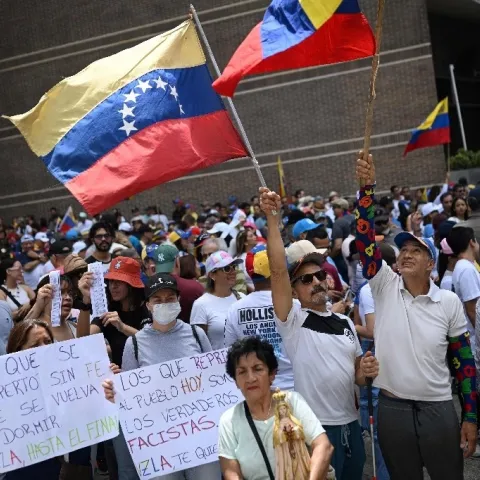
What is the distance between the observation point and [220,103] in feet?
22.5

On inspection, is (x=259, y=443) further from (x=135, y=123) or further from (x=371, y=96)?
(x=135, y=123)

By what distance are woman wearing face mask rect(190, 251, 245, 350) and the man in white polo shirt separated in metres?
1.79

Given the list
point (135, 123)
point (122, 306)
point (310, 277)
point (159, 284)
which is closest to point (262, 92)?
point (135, 123)

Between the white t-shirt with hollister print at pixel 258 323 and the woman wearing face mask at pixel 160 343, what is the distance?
312mm

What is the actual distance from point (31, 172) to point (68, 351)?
2808cm

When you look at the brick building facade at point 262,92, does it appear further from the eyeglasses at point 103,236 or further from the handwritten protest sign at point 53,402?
the handwritten protest sign at point 53,402

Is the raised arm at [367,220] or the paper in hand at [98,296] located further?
the paper in hand at [98,296]

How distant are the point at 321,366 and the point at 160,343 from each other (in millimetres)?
1205

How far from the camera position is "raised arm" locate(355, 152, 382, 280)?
4.95 m

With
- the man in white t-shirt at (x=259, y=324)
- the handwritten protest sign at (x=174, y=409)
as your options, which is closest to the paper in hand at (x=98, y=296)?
the handwritten protest sign at (x=174, y=409)

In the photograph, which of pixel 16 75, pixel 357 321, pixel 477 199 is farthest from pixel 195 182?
pixel 357 321

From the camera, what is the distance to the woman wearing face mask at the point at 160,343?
19.2 feet

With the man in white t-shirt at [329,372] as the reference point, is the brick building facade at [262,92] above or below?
above

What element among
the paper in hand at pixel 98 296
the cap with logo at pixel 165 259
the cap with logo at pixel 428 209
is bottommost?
the paper in hand at pixel 98 296
